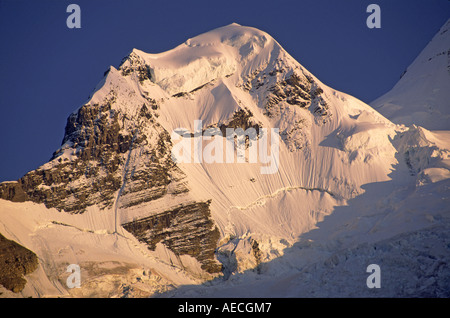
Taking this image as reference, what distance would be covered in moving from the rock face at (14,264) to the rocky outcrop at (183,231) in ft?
87.9

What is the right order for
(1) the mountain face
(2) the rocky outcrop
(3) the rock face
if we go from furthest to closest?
(2) the rocky outcrop
(1) the mountain face
(3) the rock face

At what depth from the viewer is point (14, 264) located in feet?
544

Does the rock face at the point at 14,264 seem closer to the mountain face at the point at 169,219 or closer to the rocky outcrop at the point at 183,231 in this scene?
the mountain face at the point at 169,219

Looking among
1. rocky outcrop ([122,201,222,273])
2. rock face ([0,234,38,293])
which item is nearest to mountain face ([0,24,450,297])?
rocky outcrop ([122,201,222,273])

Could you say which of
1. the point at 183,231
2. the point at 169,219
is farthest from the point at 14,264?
the point at 183,231

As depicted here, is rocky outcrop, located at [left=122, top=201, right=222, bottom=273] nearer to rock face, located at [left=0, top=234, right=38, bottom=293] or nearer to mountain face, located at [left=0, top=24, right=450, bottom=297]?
mountain face, located at [left=0, top=24, right=450, bottom=297]

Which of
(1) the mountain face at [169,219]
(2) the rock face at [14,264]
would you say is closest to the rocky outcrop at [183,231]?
(1) the mountain face at [169,219]

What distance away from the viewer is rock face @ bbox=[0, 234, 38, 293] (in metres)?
162

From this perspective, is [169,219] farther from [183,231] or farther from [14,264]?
[14,264]

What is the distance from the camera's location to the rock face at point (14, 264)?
532ft

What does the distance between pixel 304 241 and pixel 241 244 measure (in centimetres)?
1571

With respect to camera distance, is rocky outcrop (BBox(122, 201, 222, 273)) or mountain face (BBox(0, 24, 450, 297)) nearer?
mountain face (BBox(0, 24, 450, 297))

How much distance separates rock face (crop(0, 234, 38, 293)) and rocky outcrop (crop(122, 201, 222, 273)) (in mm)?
26778
